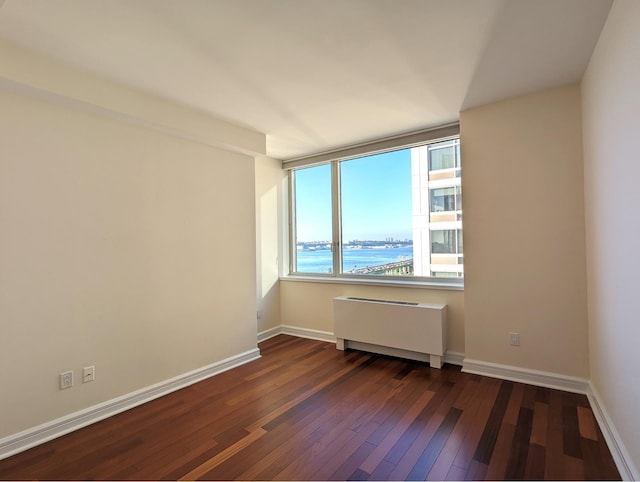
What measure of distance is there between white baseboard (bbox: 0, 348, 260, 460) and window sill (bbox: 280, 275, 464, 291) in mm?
1504

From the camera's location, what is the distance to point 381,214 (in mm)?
4094

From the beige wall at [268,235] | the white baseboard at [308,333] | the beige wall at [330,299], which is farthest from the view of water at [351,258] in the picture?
the white baseboard at [308,333]

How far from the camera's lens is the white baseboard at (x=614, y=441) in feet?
5.45

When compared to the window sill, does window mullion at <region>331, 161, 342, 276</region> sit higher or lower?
higher

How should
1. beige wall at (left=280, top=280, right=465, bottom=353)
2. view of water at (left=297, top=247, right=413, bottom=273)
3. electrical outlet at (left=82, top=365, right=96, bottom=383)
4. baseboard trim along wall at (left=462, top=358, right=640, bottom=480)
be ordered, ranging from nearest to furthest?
baseboard trim along wall at (left=462, top=358, right=640, bottom=480)
electrical outlet at (left=82, top=365, right=96, bottom=383)
beige wall at (left=280, top=280, right=465, bottom=353)
view of water at (left=297, top=247, right=413, bottom=273)

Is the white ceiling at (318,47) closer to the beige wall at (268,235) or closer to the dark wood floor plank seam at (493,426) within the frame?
the beige wall at (268,235)

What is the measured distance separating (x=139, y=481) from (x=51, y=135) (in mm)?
2275

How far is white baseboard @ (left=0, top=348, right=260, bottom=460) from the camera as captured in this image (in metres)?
2.06

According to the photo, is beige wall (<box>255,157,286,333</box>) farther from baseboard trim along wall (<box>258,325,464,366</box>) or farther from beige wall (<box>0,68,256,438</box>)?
beige wall (<box>0,68,256,438</box>)

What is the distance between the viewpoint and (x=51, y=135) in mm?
2264

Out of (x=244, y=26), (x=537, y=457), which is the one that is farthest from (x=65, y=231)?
(x=537, y=457)

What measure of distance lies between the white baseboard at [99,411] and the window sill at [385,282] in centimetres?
150

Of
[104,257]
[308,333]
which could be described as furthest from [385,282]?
[104,257]

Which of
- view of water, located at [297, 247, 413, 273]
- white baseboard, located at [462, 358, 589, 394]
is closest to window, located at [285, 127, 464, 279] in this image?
view of water, located at [297, 247, 413, 273]
